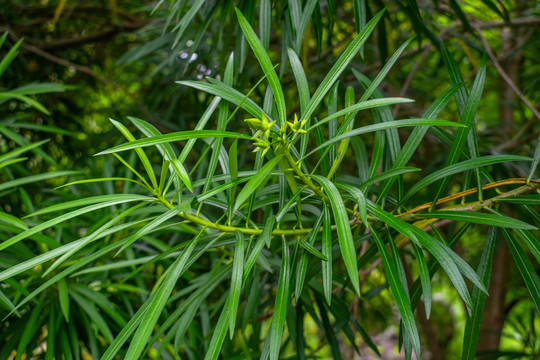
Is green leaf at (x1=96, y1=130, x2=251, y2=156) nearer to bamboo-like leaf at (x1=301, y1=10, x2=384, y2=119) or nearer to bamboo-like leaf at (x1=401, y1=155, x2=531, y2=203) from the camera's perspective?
bamboo-like leaf at (x1=301, y1=10, x2=384, y2=119)

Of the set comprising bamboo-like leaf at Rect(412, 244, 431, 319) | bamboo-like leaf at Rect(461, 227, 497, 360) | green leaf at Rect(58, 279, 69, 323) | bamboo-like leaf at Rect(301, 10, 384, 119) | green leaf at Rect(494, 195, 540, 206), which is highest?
bamboo-like leaf at Rect(301, 10, 384, 119)

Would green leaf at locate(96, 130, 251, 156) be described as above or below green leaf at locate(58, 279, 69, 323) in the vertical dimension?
above

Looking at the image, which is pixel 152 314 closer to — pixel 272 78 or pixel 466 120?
pixel 272 78

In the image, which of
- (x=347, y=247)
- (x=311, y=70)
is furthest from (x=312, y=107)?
(x=311, y=70)

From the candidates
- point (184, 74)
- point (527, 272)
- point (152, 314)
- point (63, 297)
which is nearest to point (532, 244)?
point (527, 272)

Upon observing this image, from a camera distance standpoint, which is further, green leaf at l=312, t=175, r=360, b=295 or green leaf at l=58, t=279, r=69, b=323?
green leaf at l=58, t=279, r=69, b=323

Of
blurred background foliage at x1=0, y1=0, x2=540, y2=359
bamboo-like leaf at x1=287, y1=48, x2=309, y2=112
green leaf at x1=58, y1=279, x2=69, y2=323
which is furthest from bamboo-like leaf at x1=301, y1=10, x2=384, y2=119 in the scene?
blurred background foliage at x1=0, y1=0, x2=540, y2=359

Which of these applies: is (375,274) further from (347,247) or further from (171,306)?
(347,247)

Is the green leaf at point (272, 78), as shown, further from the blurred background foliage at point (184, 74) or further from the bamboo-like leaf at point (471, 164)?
the blurred background foliage at point (184, 74)

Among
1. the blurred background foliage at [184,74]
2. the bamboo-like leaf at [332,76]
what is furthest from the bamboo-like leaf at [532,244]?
the blurred background foliage at [184,74]

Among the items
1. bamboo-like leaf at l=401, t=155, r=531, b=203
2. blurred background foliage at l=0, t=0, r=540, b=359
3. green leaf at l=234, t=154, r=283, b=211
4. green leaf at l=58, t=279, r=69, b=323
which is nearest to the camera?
green leaf at l=234, t=154, r=283, b=211
